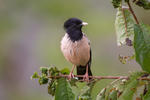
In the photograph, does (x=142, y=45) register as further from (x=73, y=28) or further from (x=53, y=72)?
(x=73, y=28)

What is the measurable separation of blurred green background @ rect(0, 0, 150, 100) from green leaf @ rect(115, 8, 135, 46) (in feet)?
27.7

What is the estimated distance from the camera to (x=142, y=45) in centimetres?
317

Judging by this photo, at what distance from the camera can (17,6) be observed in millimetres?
16688

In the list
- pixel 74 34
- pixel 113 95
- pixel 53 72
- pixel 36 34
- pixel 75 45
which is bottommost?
pixel 113 95

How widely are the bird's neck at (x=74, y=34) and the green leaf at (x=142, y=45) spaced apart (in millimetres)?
2646

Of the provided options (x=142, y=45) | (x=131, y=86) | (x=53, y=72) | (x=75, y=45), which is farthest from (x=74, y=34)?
(x=142, y=45)

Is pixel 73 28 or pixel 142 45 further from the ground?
pixel 73 28

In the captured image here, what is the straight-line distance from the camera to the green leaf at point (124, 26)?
3810mm

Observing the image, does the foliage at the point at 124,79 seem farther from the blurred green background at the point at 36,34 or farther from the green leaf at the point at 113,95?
the blurred green background at the point at 36,34

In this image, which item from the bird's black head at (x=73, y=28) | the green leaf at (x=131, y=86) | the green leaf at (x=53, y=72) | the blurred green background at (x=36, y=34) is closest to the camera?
the green leaf at (x=131, y=86)

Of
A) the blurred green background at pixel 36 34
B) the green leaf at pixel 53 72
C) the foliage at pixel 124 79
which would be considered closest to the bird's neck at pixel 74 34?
the foliage at pixel 124 79

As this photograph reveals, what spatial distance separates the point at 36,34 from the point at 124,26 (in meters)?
12.8

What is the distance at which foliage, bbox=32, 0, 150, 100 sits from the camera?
10.5ft

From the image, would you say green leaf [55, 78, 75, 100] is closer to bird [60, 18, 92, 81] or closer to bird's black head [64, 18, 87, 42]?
bird [60, 18, 92, 81]
